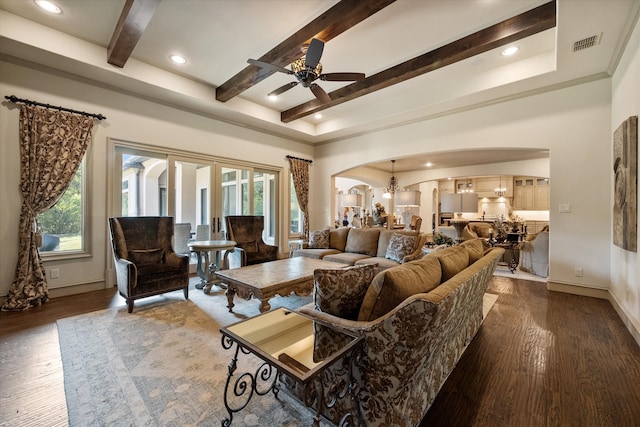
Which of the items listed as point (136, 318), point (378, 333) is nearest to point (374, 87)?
point (378, 333)

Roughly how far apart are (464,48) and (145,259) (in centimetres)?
494

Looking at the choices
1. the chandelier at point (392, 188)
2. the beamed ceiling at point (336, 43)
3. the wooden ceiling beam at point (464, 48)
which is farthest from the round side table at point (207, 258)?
the chandelier at point (392, 188)

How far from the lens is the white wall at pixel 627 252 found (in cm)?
254

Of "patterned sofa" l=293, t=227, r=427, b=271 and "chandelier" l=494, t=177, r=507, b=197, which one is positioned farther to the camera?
"chandelier" l=494, t=177, r=507, b=197

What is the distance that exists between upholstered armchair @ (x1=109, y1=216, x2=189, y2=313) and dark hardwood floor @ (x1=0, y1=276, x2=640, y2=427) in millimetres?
681

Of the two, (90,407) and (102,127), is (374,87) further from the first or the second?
(90,407)

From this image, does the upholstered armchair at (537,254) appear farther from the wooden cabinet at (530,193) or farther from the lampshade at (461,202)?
the wooden cabinet at (530,193)

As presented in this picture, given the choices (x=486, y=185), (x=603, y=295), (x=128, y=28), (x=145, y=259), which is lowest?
(x=603, y=295)

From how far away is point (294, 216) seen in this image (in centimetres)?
701

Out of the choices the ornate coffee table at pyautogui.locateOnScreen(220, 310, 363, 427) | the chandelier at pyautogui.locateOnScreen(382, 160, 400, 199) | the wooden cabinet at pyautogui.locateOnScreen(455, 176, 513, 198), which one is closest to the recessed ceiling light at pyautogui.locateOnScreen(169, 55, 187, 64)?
the ornate coffee table at pyautogui.locateOnScreen(220, 310, 363, 427)

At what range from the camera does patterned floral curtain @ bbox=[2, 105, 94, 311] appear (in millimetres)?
3273

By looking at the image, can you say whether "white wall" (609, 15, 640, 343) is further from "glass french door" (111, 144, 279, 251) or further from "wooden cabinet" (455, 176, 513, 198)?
"wooden cabinet" (455, 176, 513, 198)

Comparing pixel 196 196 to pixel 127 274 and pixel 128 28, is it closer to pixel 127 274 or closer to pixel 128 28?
pixel 127 274

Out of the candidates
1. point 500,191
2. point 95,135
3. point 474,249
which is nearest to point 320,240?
point 474,249
